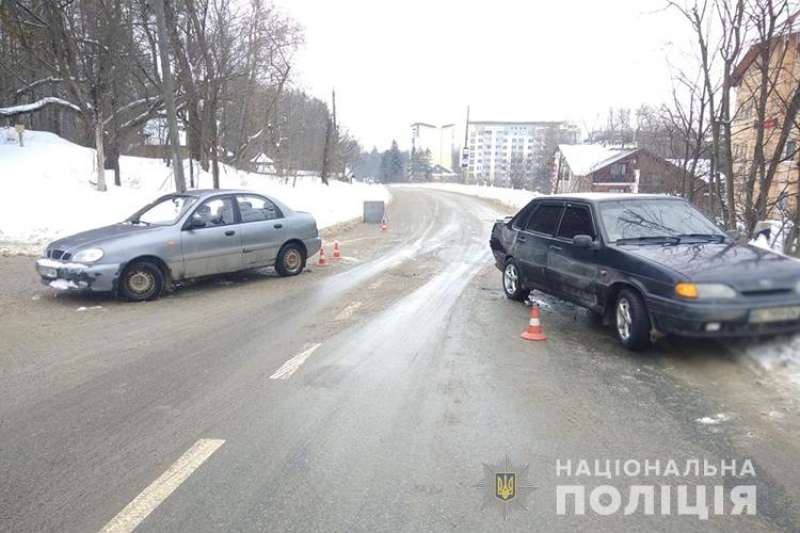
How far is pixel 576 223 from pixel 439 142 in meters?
142

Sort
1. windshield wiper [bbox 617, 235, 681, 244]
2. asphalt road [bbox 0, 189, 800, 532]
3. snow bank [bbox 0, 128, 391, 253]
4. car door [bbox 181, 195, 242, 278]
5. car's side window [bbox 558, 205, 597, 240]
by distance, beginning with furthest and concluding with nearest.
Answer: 1. snow bank [bbox 0, 128, 391, 253]
2. car door [bbox 181, 195, 242, 278]
3. car's side window [bbox 558, 205, 597, 240]
4. windshield wiper [bbox 617, 235, 681, 244]
5. asphalt road [bbox 0, 189, 800, 532]

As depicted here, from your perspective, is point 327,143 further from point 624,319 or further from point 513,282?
point 624,319

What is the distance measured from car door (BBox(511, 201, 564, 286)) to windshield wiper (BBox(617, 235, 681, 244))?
A: 1301mm

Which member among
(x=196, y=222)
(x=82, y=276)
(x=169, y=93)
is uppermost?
(x=169, y=93)

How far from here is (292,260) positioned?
10.4 meters

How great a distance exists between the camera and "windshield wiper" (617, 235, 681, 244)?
20.5ft

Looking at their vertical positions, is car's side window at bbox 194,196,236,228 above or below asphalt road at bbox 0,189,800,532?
above

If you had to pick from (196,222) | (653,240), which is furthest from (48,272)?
(653,240)

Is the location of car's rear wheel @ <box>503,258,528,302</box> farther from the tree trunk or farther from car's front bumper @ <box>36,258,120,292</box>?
the tree trunk

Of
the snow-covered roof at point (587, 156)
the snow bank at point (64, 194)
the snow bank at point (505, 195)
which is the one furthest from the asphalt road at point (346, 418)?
the snow-covered roof at point (587, 156)

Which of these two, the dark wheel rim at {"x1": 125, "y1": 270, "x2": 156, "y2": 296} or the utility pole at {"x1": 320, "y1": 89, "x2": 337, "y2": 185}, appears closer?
the dark wheel rim at {"x1": 125, "y1": 270, "x2": 156, "y2": 296}

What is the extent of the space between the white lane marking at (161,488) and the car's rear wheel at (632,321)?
410cm

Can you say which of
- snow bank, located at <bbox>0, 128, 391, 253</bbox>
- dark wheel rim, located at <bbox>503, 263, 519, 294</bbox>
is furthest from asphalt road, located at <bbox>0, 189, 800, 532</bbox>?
snow bank, located at <bbox>0, 128, 391, 253</bbox>

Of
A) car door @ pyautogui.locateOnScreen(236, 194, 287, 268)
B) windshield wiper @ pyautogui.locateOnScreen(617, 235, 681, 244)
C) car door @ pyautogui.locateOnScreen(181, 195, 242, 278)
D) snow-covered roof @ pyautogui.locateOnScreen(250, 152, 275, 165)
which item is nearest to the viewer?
windshield wiper @ pyautogui.locateOnScreen(617, 235, 681, 244)
